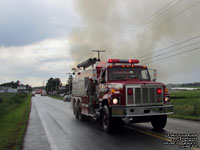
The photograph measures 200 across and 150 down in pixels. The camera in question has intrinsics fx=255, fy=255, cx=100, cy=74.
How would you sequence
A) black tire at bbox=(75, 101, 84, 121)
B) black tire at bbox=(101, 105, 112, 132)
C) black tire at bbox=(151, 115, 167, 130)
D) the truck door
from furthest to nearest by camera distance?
black tire at bbox=(75, 101, 84, 121) < the truck door < black tire at bbox=(151, 115, 167, 130) < black tire at bbox=(101, 105, 112, 132)

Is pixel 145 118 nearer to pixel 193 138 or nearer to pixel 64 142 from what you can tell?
pixel 193 138

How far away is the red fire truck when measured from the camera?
886 cm

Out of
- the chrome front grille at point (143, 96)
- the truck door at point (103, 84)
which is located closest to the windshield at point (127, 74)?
the truck door at point (103, 84)

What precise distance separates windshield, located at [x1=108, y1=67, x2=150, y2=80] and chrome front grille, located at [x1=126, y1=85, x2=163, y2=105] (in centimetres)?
130

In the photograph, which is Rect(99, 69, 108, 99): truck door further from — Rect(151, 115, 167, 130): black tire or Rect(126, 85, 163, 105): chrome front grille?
Rect(151, 115, 167, 130): black tire

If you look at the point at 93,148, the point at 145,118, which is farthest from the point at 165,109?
the point at 93,148

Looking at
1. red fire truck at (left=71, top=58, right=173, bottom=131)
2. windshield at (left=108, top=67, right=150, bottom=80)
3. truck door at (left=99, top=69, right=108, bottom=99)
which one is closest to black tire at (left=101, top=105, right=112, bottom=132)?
red fire truck at (left=71, top=58, right=173, bottom=131)

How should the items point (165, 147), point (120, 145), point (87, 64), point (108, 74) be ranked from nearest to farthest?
1. point (165, 147)
2. point (120, 145)
3. point (108, 74)
4. point (87, 64)

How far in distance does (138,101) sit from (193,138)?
2.17m

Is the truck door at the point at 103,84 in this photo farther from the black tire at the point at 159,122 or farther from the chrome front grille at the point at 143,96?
the black tire at the point at 159,122

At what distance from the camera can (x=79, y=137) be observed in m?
8.91

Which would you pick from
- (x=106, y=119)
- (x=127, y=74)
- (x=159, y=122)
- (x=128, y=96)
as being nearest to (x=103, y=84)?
(x=127, y=74)

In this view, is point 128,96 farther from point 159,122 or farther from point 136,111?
point 159,122

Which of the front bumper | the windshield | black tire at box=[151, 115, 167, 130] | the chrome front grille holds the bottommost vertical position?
black tire at box=[151, 115, 167, 130]
